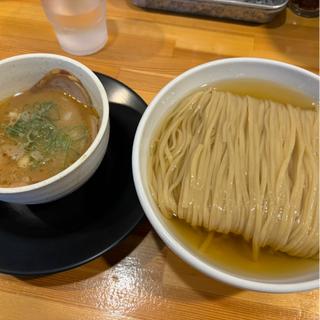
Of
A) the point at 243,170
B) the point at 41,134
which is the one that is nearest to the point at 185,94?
the point at 243,170

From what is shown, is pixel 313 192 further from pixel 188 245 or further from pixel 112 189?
pixel 112 189

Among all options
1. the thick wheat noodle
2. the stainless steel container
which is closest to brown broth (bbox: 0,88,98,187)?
the thick wheat noodle

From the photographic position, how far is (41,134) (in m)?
0.84

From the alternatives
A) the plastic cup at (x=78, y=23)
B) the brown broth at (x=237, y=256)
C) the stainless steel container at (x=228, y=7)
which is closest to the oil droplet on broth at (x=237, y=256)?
the brown broth at (x=237, y=256)

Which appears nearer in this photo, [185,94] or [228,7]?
[185,94]

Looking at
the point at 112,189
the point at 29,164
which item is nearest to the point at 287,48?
the point at 112,189

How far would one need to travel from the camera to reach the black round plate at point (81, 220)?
740 mm

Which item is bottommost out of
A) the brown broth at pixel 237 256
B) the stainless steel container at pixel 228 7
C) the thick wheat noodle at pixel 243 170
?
the brown broth at pixel 237 256

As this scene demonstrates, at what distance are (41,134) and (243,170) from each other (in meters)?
0.45

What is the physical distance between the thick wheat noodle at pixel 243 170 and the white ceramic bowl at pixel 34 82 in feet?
0.44

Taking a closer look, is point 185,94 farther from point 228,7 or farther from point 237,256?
point 228,7

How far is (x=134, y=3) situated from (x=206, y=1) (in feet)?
0.87

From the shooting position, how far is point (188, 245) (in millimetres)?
734

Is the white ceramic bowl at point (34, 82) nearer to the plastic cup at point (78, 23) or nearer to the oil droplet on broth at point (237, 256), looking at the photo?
the oil droplet on broth at point (237, 256)
